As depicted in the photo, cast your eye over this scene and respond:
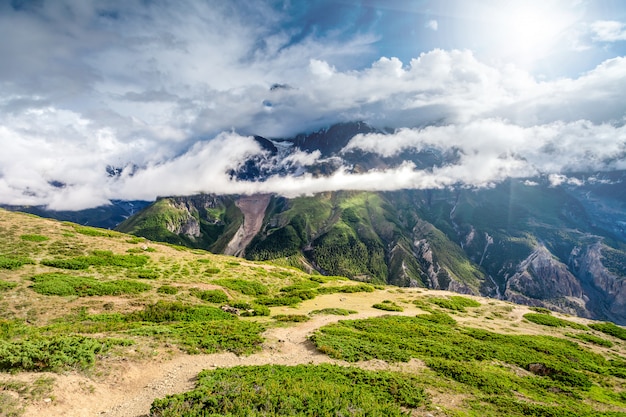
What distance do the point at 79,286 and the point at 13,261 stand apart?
34.8ft

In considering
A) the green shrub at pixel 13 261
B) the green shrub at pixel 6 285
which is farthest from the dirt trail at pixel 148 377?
the green shrub at pixel 13 261

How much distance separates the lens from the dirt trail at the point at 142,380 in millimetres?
17016

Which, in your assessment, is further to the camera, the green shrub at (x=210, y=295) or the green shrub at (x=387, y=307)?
the green shrub at (x=387, y=307)

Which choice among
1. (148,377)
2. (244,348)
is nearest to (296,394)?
(244,348)

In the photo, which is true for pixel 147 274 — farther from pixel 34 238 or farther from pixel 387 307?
pixel 387 307

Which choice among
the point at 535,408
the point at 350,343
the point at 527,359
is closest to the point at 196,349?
the point at 350,343

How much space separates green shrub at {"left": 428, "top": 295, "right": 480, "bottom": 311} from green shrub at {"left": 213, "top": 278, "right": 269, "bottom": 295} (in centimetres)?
3508

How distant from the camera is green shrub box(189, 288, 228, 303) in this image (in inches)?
1647

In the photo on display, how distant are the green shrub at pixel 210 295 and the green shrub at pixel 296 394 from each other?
67.7ft

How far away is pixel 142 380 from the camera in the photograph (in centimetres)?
2073

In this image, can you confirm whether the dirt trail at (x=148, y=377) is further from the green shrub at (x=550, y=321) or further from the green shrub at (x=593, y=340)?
the green shrub at (x=550, y=321)

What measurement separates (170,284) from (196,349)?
71.6 ft

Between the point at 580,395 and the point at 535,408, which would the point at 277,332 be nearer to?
the point at 535,408

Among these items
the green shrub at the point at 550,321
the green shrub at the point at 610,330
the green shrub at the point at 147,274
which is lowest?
the green shrub at the point at 610,330
